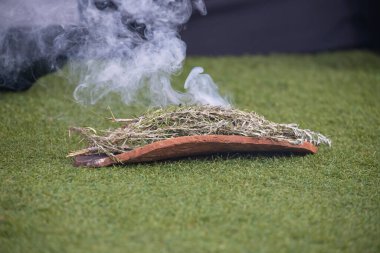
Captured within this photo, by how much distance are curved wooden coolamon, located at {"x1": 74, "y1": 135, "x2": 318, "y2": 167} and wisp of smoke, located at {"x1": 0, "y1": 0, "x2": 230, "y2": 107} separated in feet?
1.74

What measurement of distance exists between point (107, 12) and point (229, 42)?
76.9 inches

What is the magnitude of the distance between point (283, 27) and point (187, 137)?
9.76 ft

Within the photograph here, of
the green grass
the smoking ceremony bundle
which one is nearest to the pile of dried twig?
the smoking ceremony bundle

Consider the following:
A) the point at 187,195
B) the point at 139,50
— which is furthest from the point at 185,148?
the point at 139,50

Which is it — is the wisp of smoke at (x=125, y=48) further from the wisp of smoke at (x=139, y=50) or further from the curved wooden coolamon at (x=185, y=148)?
the curved wooden coolamon at (x=185, y=148)

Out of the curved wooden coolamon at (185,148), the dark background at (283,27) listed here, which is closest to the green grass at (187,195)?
the curved wooden coolamon at (185,148)

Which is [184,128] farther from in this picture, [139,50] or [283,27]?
[283,27]

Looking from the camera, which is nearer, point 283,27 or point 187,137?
point 187,137

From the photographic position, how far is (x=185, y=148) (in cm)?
239

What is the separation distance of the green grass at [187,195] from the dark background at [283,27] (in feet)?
5.69

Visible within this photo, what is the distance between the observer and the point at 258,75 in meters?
4.34

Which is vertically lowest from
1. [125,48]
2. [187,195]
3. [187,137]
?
[187,195]

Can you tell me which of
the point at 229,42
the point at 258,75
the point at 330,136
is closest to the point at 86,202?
the point at 330,136

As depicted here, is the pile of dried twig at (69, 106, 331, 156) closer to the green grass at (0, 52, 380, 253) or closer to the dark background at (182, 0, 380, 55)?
the green grass at (0, 52, 380, 253)
